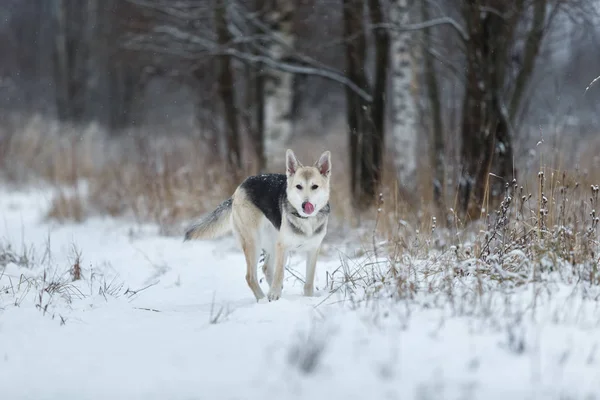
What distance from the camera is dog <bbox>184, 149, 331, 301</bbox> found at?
16.2ft

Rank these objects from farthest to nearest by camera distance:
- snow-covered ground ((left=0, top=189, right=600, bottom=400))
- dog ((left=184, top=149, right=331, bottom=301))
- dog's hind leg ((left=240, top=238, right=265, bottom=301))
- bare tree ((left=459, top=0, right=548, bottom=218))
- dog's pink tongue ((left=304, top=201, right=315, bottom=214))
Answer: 1. bare tree ((left=459, top=0, right=548, bottom=218))
2. dog's hind leg ((left=240, top=238, right=265, bottom=301))
3. dog ((left=184, top=149, right=331, bottom=301))
4. dog's pink tongue ((left=304, top=201, right=315, bottom=214))
5. snow-covered ground ((left=0, top=189, right=600, bottom=400))

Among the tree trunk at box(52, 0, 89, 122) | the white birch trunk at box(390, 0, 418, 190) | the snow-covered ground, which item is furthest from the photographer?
the tree trunk at box(52, 0, 89, 122)

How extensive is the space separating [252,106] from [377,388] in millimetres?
12616

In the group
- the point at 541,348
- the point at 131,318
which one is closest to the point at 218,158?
the point at 131,318

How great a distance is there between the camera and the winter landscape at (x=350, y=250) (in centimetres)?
324

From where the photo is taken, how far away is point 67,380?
3.25m

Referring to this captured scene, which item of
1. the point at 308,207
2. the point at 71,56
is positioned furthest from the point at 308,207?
the point at 71,56

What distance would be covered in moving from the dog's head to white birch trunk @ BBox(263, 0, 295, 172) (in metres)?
5.44

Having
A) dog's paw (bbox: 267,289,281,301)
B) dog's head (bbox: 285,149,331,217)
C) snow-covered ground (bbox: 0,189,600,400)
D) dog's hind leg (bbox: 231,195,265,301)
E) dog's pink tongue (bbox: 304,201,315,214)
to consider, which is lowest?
dog's paw (bbox: 267,289,281,301)

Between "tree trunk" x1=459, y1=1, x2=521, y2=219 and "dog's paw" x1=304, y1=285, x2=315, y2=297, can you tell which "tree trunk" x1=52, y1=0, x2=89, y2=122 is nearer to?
"tree trunk" x1=459, y1=1, x2=521, y2=219

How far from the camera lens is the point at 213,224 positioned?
5773 mm

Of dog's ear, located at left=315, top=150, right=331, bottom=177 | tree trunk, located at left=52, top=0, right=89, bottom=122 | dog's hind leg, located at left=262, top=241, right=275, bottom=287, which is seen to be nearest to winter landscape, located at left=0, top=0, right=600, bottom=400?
dog's hind leg, located at left=262, top=241, right=275, bottom=287

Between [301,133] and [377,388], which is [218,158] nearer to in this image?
[377,388]

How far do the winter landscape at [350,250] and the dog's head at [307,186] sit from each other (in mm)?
625
